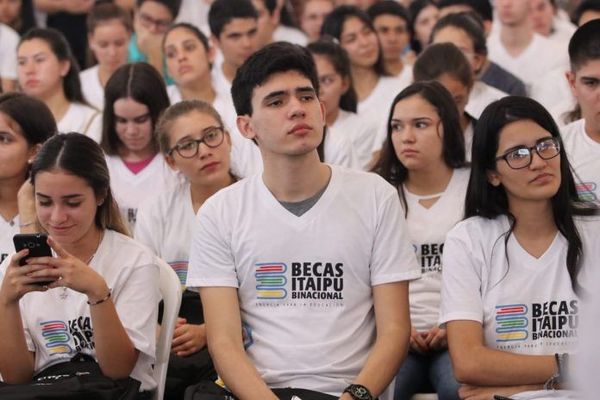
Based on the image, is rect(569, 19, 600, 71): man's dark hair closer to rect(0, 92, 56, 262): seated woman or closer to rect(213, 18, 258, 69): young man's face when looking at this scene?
rect(0, 92, 56, 262): seated woman

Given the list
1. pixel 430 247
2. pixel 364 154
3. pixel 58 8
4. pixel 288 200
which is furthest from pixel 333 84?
pixel 58 8

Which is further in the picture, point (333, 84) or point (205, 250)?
point (333, 84)

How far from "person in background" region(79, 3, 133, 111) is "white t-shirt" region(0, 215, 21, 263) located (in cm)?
245

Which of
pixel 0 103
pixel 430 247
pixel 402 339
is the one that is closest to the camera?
pixel 402 339

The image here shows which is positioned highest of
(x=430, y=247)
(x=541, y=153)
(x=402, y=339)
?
(x=541, y=153)

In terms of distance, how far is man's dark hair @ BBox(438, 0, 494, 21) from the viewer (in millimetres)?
6645

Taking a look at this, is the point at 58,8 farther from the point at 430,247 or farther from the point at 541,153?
the point at 541,153

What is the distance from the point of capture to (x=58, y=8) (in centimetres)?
747

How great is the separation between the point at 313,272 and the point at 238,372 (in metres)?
0.36

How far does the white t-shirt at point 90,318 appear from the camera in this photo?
310 centimetres

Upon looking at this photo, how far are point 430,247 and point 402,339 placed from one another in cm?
76

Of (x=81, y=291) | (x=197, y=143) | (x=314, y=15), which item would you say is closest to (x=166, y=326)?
(x=81, y=291)

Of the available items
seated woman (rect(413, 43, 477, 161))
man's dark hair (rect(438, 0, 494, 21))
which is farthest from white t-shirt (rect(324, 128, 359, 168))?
man's dark hair (rect(438, 0, 494, 21))

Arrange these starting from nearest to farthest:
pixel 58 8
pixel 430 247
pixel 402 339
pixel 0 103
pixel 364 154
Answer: pixel 402 339 < pixel 430 247 < pixel 0 103 < pixel 364 154 < pixel 58 8
